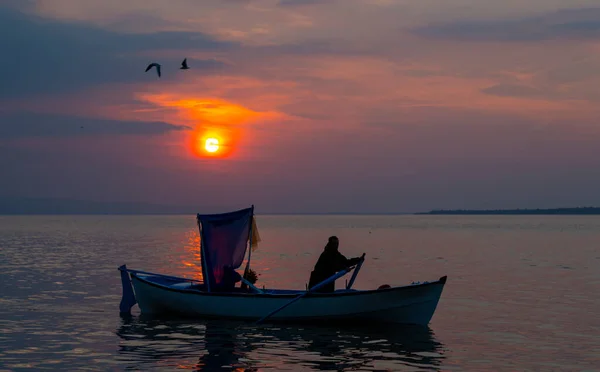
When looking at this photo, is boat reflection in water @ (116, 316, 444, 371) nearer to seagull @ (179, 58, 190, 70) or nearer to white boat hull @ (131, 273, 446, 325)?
white boat hull @ (131, 273, 446, 325)

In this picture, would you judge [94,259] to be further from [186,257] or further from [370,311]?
[370,311]

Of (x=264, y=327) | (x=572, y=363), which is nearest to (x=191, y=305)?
(x=264, y=327)

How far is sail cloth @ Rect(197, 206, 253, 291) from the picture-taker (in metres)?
27.8

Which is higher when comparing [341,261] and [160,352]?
[341,261]

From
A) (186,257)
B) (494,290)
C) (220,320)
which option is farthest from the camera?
(186,257)

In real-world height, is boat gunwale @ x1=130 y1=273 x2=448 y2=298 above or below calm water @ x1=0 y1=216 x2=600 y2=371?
above

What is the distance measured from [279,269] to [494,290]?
19017 millimetres

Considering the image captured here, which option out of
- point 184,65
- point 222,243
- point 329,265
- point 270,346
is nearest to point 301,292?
point 329,265

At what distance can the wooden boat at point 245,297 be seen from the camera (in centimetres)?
2555

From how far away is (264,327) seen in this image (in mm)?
26266

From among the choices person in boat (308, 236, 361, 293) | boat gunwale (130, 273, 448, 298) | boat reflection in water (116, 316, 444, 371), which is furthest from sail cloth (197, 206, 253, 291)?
person in boat (308, 236, 361, 293)

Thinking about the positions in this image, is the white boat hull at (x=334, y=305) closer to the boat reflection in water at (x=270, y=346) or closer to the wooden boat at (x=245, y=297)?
the wooden boat at (x=245, y=297)

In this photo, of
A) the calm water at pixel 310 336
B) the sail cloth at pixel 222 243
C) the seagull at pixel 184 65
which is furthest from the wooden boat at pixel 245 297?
the seagull at pixel 184 65

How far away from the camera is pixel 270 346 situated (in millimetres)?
23062
